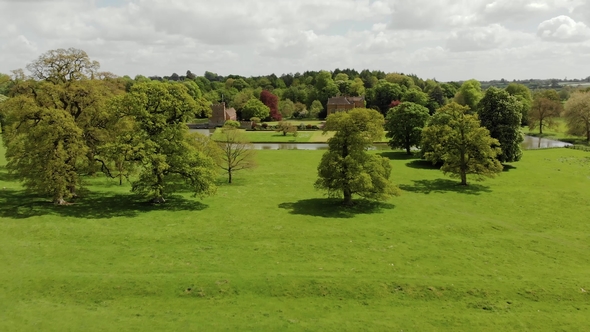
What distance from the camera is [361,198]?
35.7 meters

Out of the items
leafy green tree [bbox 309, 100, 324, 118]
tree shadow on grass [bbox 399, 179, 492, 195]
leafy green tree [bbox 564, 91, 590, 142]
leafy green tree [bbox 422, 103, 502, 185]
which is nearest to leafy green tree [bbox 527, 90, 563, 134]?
leafy green tree [bbox 564, 91, 590, 142]

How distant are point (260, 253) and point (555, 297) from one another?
15.3 metres

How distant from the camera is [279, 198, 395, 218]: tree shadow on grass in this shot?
31.2 m

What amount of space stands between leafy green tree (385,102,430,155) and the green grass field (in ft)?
79.1

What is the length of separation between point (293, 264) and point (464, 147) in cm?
2582

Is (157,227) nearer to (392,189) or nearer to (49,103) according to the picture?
(49,103)

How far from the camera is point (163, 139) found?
32.0 meters

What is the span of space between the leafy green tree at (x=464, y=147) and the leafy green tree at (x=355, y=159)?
38.0 ft

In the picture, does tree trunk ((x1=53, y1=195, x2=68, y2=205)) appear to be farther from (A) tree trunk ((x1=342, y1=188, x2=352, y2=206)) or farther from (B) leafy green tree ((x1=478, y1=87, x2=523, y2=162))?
(B) leafy green tree ((x1=478, y1=87, x2=523, y2=162))

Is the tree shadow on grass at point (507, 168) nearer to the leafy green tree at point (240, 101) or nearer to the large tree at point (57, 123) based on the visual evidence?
the large tree at point (57, 123)

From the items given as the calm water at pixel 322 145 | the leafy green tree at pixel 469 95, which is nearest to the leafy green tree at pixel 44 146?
the calm water at pixel 322 145

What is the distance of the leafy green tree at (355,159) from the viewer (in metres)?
31.1

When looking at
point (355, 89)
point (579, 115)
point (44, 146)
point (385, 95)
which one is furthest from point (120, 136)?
point (355, 89)

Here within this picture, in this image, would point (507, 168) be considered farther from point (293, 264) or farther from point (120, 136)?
point (120, 136)
